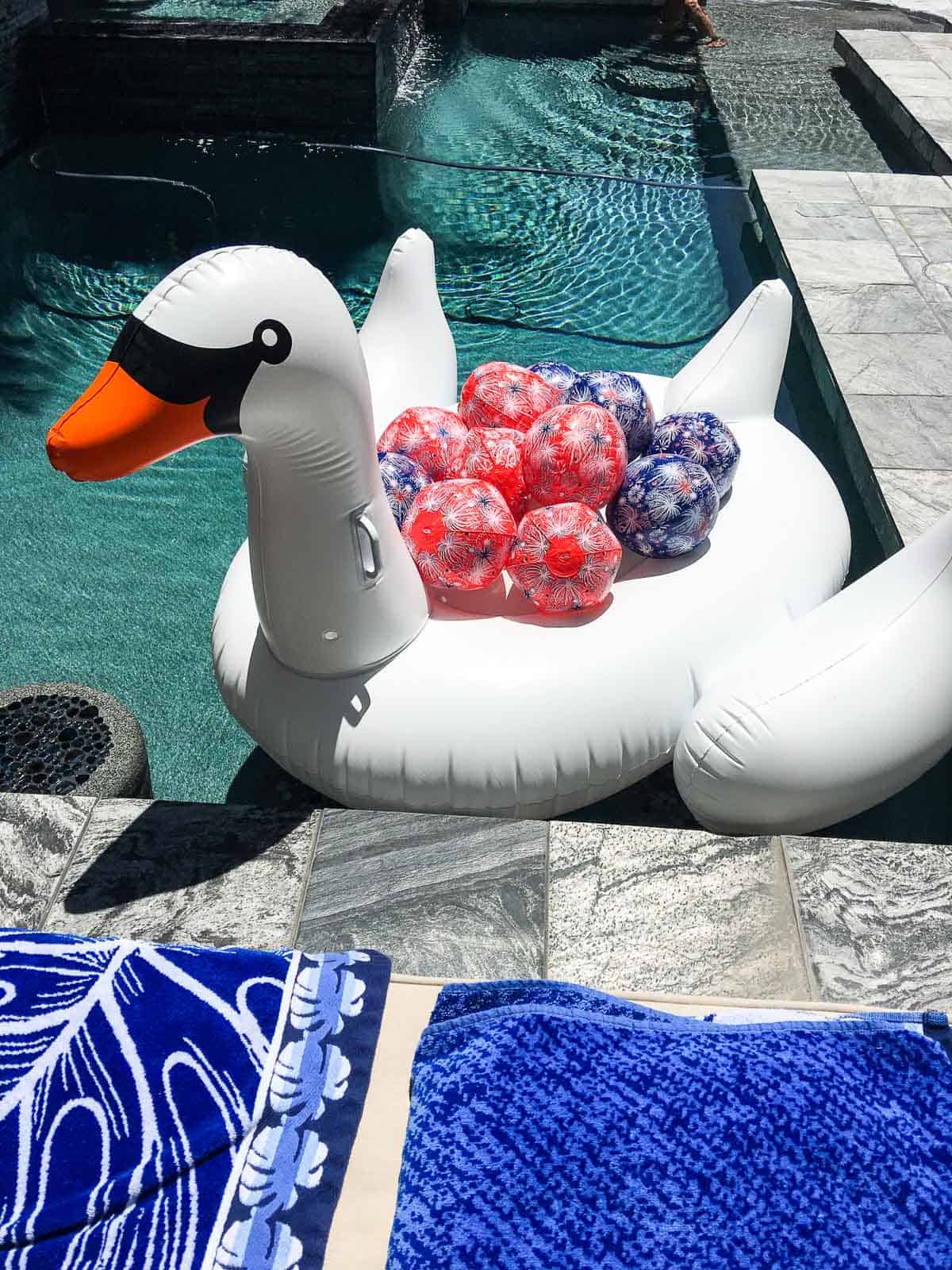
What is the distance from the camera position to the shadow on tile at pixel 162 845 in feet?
6.87

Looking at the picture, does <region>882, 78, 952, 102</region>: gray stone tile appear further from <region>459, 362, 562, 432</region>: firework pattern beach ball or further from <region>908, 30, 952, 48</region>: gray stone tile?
<region>459, 362, 562, 432</region>: firework pattern beach ball

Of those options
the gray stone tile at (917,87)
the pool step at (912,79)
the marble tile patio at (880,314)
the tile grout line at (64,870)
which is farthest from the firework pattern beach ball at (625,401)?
the gray stone tile at (917,87)

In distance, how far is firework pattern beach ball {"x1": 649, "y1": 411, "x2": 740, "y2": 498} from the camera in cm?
263

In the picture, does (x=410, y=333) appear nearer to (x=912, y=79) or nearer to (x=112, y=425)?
(x=112, y=425)

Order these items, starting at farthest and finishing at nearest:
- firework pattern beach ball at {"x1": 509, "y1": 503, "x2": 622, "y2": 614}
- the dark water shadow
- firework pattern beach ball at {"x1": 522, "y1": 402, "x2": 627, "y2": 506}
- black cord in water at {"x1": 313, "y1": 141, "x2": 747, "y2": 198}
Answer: black cord in water at {"x1": 313, "y1": 141, "x2": 747, "y2": 198} → the dark water shadow → firework pattern beach ball at {"x1": 522, "y1": 402, "x2": 627, "y2": 506} → firework pattern beach ball at {"x1": 509, "y1": 503, "x2": 622, "y2": 614}

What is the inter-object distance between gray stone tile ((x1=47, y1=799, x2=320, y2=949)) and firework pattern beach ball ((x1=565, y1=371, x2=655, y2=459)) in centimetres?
129

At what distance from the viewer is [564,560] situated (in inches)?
89.7

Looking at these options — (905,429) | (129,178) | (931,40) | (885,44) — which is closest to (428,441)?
(905,429)

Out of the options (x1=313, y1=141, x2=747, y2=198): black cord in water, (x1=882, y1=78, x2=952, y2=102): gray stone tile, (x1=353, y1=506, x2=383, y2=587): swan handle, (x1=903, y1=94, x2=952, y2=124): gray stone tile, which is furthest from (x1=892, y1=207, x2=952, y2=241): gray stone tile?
(x1=353, y1=506, x2=383, y2=587): swan handle

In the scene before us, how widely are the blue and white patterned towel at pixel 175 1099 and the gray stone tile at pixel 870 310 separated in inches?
148

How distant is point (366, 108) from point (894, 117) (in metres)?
3.66

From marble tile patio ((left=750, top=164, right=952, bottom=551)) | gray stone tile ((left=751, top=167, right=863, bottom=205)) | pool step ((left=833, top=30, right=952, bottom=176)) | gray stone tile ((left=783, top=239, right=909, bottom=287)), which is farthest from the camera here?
pool step ((left=833, top=30, right=952, bottom=176))

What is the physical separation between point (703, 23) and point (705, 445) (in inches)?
318

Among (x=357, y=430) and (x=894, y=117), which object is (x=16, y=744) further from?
(x=894, y=117)
